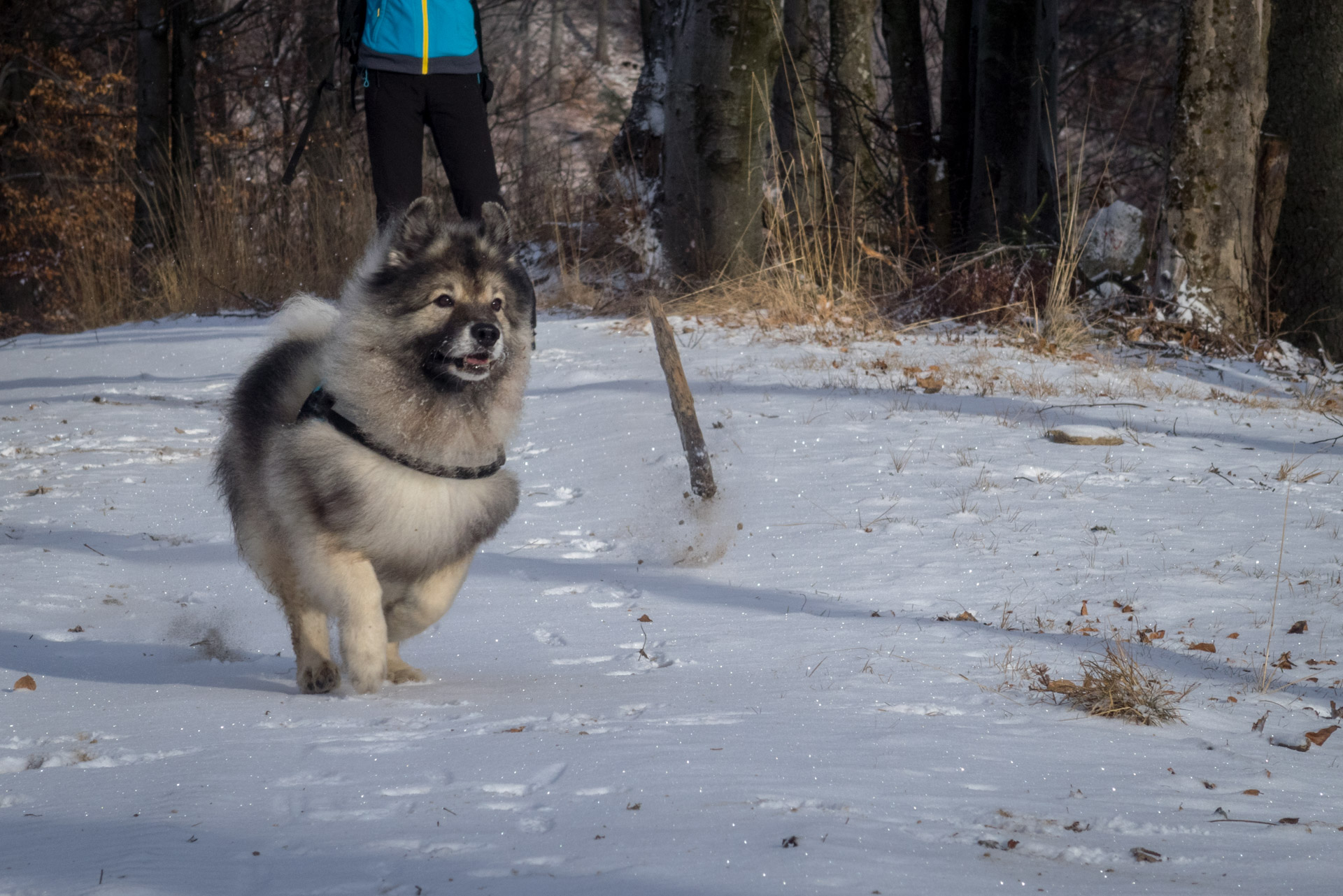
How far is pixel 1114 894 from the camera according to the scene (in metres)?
1.72

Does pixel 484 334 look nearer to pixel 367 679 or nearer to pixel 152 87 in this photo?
pixel 367 679

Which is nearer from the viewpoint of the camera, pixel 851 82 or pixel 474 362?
pixel 474 362

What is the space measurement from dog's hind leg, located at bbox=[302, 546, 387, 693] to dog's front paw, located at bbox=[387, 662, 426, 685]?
142 millimetres

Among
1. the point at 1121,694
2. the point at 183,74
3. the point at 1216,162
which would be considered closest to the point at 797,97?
the point at 1216,162

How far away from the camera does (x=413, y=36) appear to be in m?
4.52

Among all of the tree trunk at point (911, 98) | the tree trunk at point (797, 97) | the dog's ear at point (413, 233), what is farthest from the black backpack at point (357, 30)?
the tree trunk at point (911, 98)

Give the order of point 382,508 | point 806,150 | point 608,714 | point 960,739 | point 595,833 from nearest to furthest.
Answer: point 595,833 → point 960,739 → point 608,714 → point 382,508 → point 806,150

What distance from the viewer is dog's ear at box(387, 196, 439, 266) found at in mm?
3312

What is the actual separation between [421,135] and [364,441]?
2.08m

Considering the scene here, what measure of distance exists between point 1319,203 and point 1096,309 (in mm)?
1677

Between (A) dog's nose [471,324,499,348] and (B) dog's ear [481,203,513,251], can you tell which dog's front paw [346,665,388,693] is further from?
(B) dog's ear [481,203,513,251]

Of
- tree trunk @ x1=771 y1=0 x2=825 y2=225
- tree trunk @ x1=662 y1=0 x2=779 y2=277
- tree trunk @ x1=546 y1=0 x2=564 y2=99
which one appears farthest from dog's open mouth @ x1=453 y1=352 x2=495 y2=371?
tree trunk @ x1=546 y1=0 x2=564 y2=99

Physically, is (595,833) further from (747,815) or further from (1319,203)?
(1319,203)

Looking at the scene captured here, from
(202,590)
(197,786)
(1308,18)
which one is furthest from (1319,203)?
(197,786)
